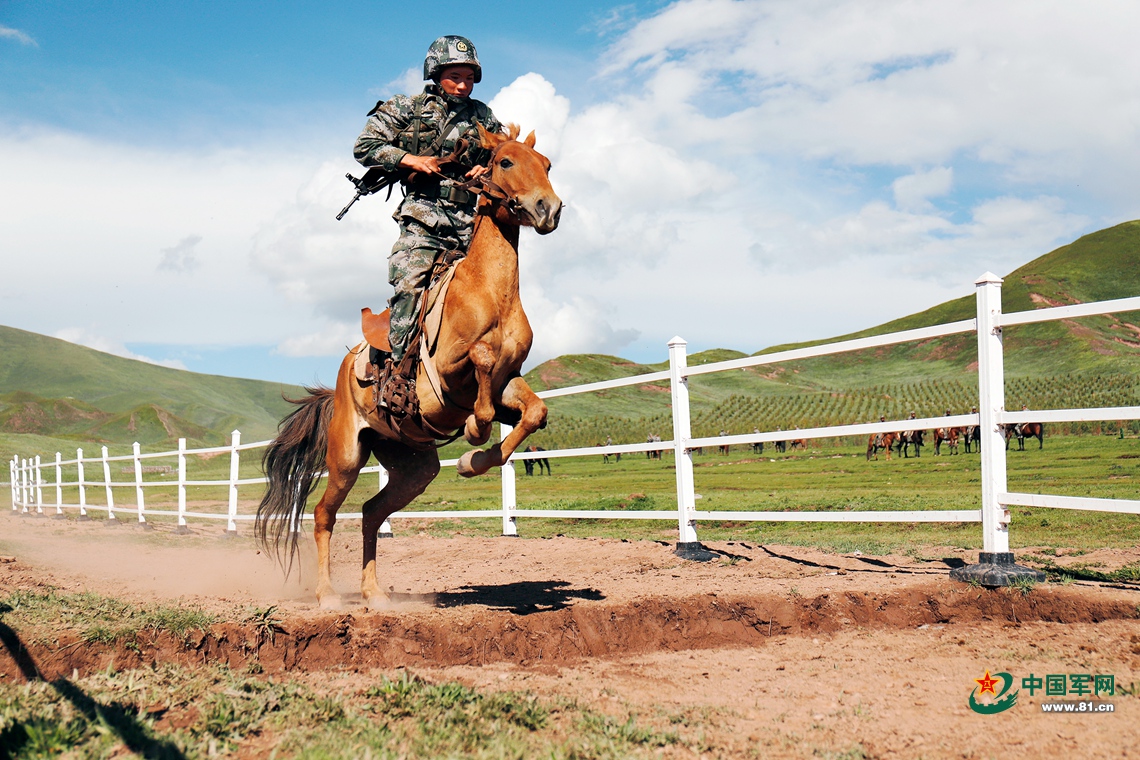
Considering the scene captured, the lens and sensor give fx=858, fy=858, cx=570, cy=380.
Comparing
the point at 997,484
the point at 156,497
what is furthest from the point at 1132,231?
the point at 997,484

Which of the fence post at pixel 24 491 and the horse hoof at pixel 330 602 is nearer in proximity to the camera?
the horse hoof at pixel 330 602

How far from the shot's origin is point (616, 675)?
408 cm

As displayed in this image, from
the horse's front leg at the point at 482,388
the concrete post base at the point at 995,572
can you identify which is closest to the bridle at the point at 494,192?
the horse's front leg at the point at 482,388

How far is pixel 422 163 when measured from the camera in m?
5.54

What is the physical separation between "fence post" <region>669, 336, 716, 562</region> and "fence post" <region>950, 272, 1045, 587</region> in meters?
2.63

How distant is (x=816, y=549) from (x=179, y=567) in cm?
653

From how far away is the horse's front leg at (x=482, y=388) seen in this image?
4.88 metres

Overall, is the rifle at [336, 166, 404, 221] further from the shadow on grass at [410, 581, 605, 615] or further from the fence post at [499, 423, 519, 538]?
the fence post at [499, 423, 519, 538]

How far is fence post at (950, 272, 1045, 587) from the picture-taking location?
5.59 m

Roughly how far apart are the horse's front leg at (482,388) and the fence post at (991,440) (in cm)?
320

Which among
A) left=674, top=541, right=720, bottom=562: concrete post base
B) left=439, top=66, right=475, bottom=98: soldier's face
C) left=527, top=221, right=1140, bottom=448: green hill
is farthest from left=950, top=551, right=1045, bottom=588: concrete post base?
left=527, top=221, right=1140, bottom=448: green hill

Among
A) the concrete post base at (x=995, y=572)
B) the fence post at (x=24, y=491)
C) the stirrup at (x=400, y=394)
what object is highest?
the stirrup at (x=400, y=394)

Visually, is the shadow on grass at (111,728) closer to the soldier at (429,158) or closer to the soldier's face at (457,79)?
the soldier at (429,158)

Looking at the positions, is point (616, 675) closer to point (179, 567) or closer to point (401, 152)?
point (401, 152)
